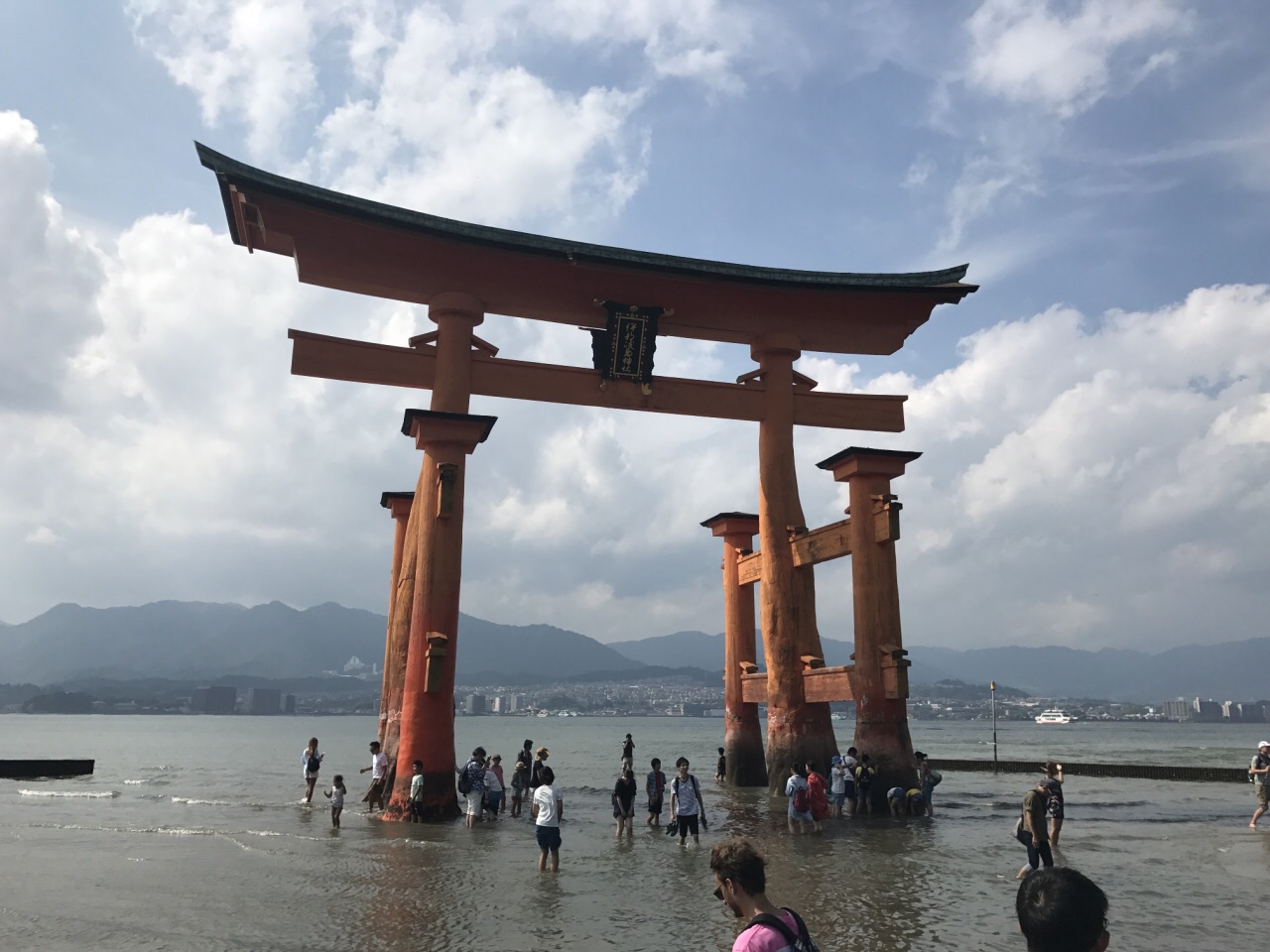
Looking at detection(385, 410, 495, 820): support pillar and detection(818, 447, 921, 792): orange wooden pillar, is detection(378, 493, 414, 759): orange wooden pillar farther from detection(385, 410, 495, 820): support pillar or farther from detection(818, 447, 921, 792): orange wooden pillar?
detection(818, 447, 921, 792): orange wooden pillar

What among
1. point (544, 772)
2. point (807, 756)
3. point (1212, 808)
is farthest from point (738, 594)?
point (544, 772)

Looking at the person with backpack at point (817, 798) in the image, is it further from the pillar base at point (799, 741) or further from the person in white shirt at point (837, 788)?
the pillar base at point (799, 741)

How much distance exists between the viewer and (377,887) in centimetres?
1127

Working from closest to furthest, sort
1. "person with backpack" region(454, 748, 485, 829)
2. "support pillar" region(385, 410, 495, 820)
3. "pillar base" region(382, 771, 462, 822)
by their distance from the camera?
"person with backpack" region(454, 748, 485, 829), "pillar base" region(382, 771, 462, 822), "support pillar" region(385, 410, 495, 820)

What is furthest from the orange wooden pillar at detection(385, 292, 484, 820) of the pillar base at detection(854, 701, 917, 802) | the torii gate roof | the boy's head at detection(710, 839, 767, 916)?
the boy's head at detection(710, 839, 767, 916)

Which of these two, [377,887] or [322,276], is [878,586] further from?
[322,276]

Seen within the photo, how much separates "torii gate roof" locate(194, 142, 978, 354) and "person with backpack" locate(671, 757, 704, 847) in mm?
11173

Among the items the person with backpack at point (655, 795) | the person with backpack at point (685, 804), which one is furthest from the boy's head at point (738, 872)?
the person with backpack at point (655, 795)

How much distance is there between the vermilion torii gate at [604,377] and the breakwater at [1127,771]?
55.4 feet

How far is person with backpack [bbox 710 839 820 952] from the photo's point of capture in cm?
348

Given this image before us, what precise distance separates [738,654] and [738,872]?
22472 mm

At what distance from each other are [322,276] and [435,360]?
3011 mm

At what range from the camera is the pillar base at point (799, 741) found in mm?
20969

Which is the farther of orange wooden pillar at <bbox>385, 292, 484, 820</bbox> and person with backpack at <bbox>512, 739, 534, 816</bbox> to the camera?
person with backpack at <bbox>512, 739, 534, 816</bbox>
